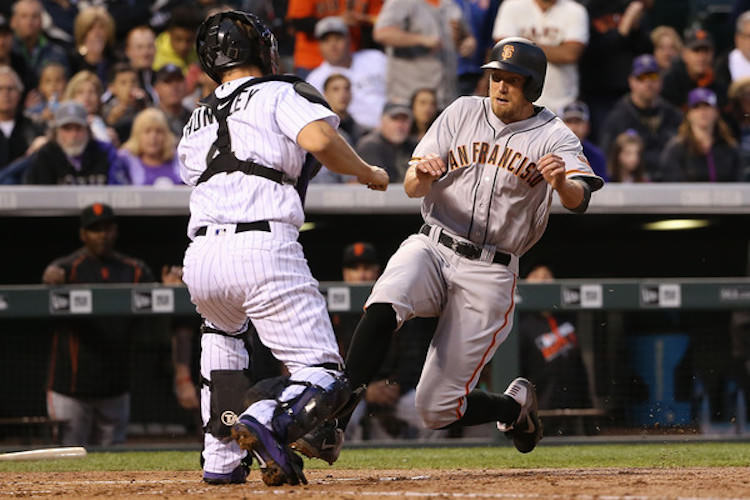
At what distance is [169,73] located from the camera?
8.84m

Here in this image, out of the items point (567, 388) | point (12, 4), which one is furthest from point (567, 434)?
point (12, 4)

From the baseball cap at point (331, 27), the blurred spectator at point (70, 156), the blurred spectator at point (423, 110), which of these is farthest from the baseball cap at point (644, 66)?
the blurred spectator at point (70, 156)

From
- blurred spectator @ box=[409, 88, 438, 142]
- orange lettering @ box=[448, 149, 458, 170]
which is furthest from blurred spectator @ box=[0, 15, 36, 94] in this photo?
orange lettering @ box=[448, 149, 458, 170]

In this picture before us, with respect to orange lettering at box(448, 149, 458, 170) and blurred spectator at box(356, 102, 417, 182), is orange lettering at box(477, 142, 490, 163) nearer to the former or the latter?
orange lettering at box(448, 149, 458, 170)

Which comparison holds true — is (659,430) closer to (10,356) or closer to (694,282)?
(694,282)

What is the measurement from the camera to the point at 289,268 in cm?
377

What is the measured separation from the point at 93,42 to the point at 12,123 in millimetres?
Result: 1228

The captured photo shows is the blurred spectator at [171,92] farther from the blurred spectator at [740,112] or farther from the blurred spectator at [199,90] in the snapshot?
the blurred spectator at [740,112]

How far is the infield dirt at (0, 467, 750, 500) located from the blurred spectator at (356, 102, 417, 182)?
11.1 feet

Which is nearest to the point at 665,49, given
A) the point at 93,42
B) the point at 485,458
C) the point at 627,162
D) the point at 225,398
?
the point at 627,162

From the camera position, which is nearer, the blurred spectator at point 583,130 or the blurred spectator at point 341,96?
the blurred spectator at point 583,130

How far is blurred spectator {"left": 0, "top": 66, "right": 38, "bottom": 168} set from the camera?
27.5 feet

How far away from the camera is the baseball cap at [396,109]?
331 inches

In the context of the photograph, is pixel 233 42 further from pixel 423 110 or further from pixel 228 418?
pixel 423 110
